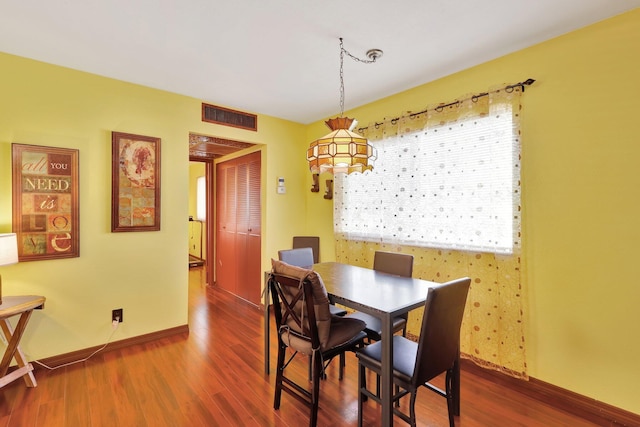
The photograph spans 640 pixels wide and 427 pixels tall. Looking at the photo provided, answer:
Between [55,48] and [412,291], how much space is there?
10.6ft

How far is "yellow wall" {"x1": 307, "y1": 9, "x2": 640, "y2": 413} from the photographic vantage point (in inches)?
74.4

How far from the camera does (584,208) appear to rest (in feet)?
6.72

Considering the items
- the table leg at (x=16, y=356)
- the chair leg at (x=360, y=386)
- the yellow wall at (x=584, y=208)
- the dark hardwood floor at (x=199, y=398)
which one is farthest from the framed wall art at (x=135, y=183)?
the yellow wall at (x=584, y=208)

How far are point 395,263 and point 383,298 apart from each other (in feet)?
2.79

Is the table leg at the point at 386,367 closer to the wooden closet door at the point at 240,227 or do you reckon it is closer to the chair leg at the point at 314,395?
the chair leg at the point at 314,395

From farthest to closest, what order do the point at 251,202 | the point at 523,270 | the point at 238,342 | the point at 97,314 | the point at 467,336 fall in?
the point at 251,202 → the point at 238,342 → the point at 97,314 → the point at 467,336 → the point at 523,270

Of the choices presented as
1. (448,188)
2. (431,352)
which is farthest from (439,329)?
(448,188)

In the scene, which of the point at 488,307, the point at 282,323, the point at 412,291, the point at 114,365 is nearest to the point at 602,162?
the point at 488,307

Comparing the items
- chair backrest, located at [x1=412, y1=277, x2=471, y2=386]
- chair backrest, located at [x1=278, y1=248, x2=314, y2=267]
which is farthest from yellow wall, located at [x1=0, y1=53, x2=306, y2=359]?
chair backrest, located at [x1=412, y1=277, x2=471, y2=386]

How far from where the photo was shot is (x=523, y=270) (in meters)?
2.31

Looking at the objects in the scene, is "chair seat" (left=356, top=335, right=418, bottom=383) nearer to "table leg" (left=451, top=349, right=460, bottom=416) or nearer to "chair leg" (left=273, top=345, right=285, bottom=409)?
A: "table leg" (left=451, top=349, right=460, bottom=416)

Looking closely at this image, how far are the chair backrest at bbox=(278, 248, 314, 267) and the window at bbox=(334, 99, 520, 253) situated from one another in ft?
2.42

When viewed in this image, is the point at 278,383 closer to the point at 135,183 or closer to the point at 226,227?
the point at 135,183

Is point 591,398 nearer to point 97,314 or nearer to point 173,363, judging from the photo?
point 173,363
